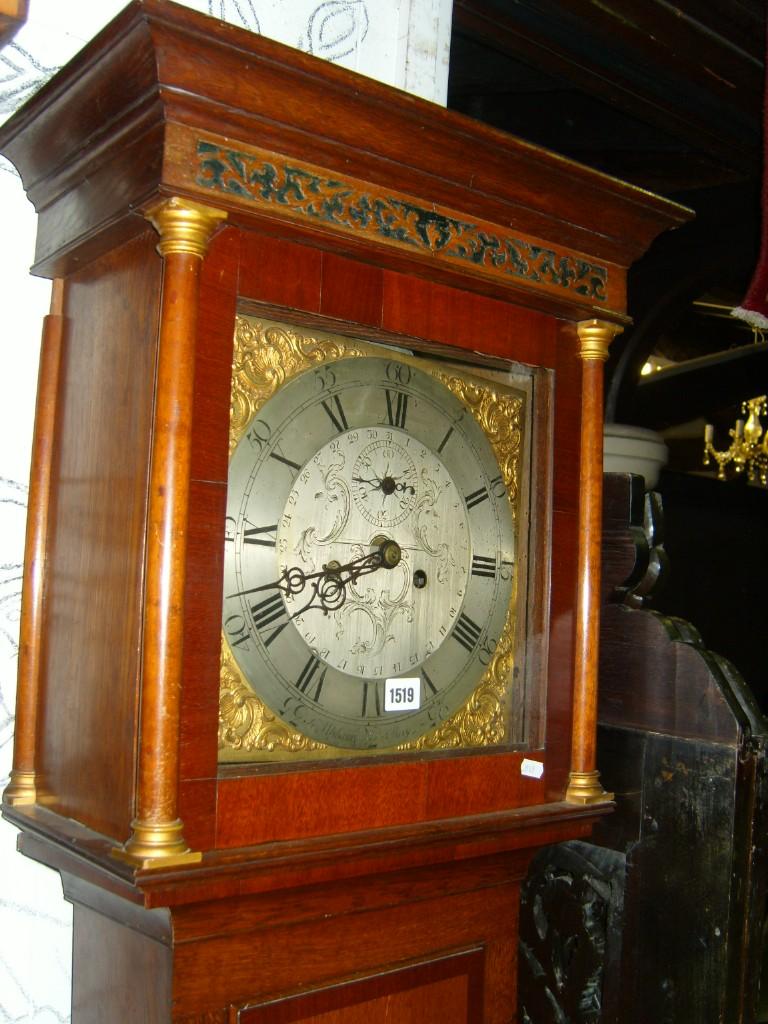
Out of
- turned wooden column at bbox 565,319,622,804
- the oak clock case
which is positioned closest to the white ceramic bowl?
turned wooden column at bbox 565,319,622,804

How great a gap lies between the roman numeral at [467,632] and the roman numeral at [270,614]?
0.82 ft

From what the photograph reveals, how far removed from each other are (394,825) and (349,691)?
0.16 meters

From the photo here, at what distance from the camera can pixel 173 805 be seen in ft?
3.35

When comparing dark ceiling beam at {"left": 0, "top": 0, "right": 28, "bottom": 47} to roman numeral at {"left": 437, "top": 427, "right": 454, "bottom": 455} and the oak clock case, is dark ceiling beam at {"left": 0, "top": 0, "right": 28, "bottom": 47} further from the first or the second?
roman numeral at {"left": 437, "top": 427, "right": 454, "bottom": 455}

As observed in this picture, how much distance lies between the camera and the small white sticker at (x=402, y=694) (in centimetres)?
123

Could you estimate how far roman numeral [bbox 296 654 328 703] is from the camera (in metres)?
1.16

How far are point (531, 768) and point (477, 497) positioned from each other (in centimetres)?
35

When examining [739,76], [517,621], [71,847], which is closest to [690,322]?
[739,76]

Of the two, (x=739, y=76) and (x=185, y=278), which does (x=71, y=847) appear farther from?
(x=739, y=76)

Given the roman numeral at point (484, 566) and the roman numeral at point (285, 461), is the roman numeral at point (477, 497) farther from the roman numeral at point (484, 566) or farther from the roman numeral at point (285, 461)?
the roman numeral at point (285, 461)

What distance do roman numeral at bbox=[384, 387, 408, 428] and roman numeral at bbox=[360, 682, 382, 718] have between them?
31cm

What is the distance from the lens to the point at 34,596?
1.26 metres

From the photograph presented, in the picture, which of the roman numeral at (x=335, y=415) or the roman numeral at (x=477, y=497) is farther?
the roman numeral at (x=477, y=497)

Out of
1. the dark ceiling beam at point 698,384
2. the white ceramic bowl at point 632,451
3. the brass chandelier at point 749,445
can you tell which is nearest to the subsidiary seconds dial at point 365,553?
the white ceramic bowl at point 632,451
